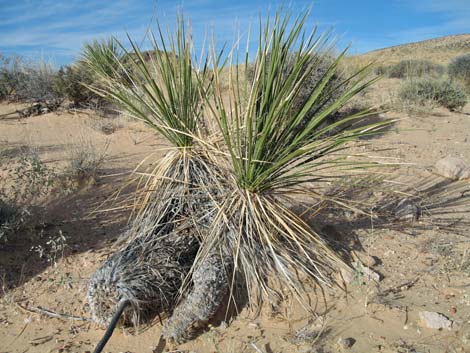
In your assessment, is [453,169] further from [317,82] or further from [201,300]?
[201,300]

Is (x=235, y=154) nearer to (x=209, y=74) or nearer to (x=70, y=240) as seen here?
(x=209, y=74)

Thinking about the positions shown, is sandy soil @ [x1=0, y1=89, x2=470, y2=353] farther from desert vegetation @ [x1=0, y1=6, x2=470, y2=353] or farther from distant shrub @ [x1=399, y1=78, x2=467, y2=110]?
distant shrub @ [x1=399, y1=78, x2=467, y2=110]

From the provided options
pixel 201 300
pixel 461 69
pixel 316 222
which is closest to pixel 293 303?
pixel 201 300

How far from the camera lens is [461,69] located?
14883 mm

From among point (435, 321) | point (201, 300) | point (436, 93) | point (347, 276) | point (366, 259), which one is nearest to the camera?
point (435, 321)

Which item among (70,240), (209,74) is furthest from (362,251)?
(70,240)

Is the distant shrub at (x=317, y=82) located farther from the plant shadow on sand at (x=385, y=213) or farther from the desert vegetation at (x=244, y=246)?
the plant shadow on sand at (x=385, y=213)

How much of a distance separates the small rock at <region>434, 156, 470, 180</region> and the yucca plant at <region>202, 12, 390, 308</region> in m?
2.84

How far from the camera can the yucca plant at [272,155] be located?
2.71 metres

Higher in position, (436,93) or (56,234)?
(436,93)

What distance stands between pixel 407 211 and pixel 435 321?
5.25 ft

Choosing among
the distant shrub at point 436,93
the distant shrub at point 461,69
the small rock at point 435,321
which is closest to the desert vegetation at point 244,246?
the small rock at point 435,321

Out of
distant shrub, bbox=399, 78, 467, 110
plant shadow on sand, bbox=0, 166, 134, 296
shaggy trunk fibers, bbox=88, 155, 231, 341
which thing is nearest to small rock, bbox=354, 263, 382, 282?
shaggy trunk fibers, bbox=88, 155, 231, 341

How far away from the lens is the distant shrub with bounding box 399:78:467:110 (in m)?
9.62
